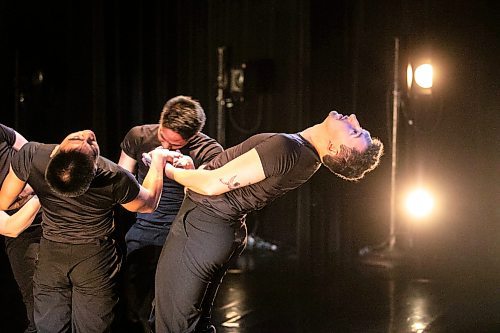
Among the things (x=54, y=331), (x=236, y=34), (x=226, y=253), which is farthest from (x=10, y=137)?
(x=236, y=34)

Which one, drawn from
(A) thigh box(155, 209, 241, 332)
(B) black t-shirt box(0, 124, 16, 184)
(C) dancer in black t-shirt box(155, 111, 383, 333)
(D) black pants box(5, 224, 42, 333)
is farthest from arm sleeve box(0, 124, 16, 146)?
(A) thigh box(155, 209, 241, 332)

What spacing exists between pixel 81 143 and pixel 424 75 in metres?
4.20

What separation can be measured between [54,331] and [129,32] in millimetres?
4781

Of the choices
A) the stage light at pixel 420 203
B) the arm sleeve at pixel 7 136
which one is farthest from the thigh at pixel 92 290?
the stage light at pixel 420 203

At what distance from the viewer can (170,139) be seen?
3426mm

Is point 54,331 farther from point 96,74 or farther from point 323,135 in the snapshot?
point 96,74

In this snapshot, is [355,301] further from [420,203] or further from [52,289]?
[52,289]

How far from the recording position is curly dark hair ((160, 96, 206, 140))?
3354mm

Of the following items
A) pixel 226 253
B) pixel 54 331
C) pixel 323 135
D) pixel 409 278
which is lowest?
pixel 409 278

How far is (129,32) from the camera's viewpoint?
23.7ft

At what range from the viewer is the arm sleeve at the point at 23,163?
2865 millimetres

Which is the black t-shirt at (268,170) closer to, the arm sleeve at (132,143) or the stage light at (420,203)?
the arm sleeve at (132,143)

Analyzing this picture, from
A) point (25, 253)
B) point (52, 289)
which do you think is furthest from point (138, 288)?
point (52, 289)

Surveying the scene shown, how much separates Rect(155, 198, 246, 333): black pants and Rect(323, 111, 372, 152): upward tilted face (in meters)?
0.56
